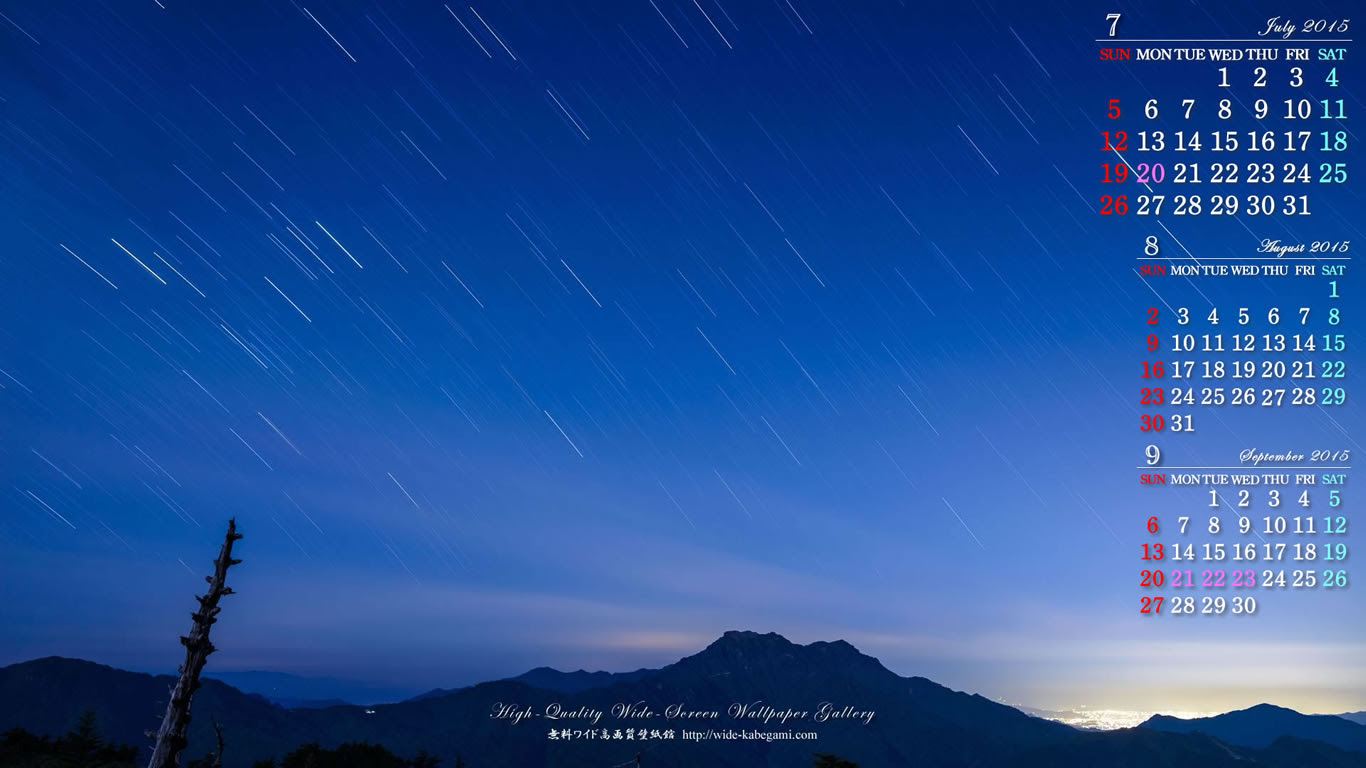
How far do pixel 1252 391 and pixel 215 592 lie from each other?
123ft

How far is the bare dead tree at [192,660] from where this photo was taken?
505 inches

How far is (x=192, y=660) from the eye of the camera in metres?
13.0

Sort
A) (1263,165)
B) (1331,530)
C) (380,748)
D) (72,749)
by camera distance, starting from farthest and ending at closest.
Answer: (380,748)
(72,749)
(1263,165)
(1331,530)

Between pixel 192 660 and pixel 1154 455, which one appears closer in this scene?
pixel 192 660

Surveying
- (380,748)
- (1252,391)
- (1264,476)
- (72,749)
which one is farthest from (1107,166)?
(380,748)

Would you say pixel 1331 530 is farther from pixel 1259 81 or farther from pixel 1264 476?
pixel 1259 81

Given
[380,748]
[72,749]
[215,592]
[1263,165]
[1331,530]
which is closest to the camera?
[215,592]

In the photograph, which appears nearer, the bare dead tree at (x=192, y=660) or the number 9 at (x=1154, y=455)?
the bare dead tree at (x=192, y=660)

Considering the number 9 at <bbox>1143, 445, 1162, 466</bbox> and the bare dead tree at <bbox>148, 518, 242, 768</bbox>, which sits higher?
the number 9 at <bbox>1143, 445, 1162, 466</bbox>

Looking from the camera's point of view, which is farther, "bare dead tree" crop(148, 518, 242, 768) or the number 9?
the number 9

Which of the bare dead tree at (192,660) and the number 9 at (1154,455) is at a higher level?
the number 9 at (1154,455)

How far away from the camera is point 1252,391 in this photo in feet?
116

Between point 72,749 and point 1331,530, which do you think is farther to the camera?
point 72,749

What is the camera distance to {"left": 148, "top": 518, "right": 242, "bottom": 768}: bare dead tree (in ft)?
42.1
